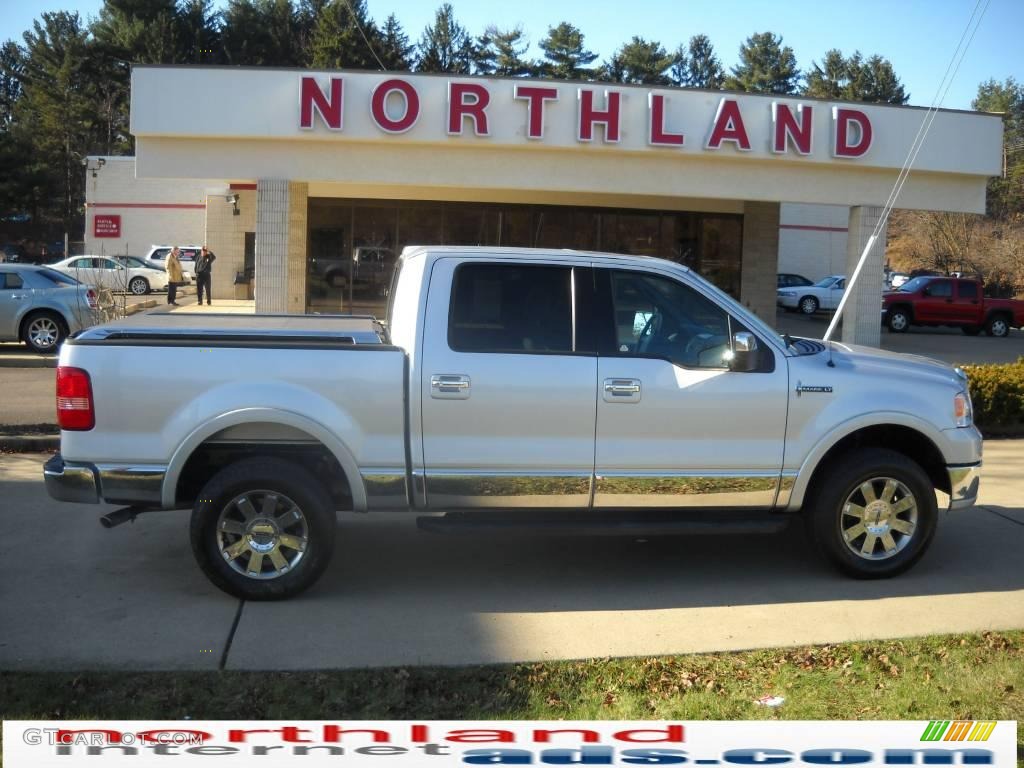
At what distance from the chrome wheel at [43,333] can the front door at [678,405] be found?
14.3 meters

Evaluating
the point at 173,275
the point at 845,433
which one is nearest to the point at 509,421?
the point at 845,433

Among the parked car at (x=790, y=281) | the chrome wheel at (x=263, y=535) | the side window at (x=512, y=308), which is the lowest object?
the chrome wheel at (x=263, y=535)

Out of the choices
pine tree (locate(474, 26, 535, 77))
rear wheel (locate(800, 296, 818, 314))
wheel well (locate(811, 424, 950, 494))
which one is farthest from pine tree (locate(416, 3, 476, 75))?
wheel well (locate(811, 424, 950, 494))

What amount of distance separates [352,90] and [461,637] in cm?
1509

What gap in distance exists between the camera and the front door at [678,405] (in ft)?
20.7

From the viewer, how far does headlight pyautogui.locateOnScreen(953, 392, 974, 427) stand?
6691 mm

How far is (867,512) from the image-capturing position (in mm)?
6621

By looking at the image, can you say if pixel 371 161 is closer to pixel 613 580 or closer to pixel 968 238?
pixel 613 580

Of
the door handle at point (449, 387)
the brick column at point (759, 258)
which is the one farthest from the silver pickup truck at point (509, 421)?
the brick column at point (759, 258)

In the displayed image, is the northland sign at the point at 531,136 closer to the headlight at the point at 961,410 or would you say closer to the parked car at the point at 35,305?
the parked car at the point at 35,305

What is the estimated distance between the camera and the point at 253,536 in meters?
6.17

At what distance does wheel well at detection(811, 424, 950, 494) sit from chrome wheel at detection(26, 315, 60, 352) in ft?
49.2

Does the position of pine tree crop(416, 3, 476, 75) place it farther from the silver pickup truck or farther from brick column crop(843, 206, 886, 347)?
the silver pickup truck

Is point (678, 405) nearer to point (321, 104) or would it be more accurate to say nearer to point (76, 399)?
point (76, 399)
